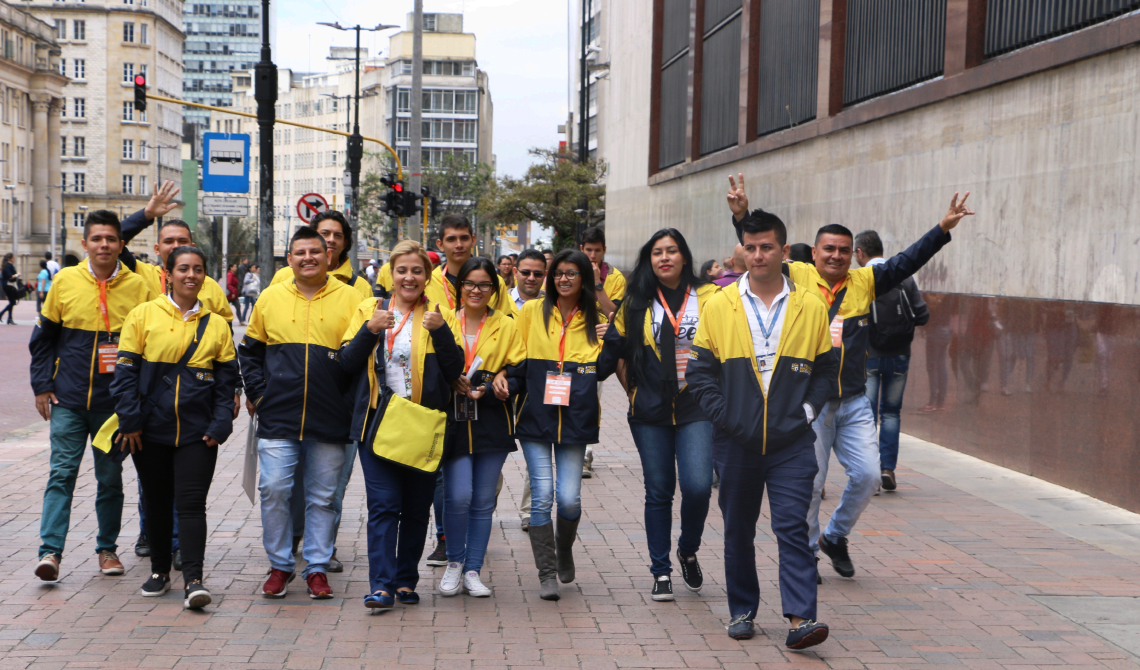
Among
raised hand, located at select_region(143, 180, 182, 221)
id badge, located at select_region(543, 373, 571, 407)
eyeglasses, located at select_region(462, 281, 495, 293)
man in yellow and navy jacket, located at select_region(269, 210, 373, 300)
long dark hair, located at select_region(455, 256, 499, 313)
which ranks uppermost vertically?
raised hand, located at select_region(143, 180, 182, 221)

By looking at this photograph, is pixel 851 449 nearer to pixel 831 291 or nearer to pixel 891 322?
pixel 831 291

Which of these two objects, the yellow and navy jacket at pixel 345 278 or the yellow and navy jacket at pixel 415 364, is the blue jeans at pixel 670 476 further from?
the yellow and navy jacket at pixel 345 278

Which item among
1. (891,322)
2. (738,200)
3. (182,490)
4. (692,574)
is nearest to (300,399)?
(182,490)

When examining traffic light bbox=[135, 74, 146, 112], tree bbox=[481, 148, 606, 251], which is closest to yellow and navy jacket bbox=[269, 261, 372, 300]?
traffic light bbox=[135, 74, 146, 112]

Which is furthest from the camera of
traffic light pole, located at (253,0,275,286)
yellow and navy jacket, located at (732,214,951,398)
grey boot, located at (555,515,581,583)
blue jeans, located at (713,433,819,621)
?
traffic light pole, located at (253,0,275,286)

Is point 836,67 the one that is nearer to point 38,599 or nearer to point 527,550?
point 527,550

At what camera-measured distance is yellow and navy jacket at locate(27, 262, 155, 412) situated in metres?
6.39

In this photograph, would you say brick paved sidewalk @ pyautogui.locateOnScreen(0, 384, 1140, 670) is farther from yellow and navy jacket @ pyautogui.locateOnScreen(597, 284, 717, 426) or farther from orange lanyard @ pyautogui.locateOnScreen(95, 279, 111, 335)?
orange lanyard @ pyautogui.locateOnScreen(95, 279, 111, 335)

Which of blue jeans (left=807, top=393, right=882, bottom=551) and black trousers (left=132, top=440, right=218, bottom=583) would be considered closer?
black trousers (left=132, top=440, right=218, bottom=583)

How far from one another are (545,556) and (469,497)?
0.51m

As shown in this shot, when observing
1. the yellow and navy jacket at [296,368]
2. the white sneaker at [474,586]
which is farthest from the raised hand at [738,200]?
the white sneaker at [474,586]

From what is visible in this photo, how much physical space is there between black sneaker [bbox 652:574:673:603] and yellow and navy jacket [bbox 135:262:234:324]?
2719 millimetres

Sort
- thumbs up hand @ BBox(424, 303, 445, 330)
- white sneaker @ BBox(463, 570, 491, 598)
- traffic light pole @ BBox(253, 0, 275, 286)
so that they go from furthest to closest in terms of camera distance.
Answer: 1. traffic light pole @ BBox(253, 0, 275, 286)
2. white sneaker @ BBox(463, 570, 491, 598)
3. thumbs up hand @ BBox(424, 303, 445, 330)

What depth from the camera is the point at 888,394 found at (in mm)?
9469
